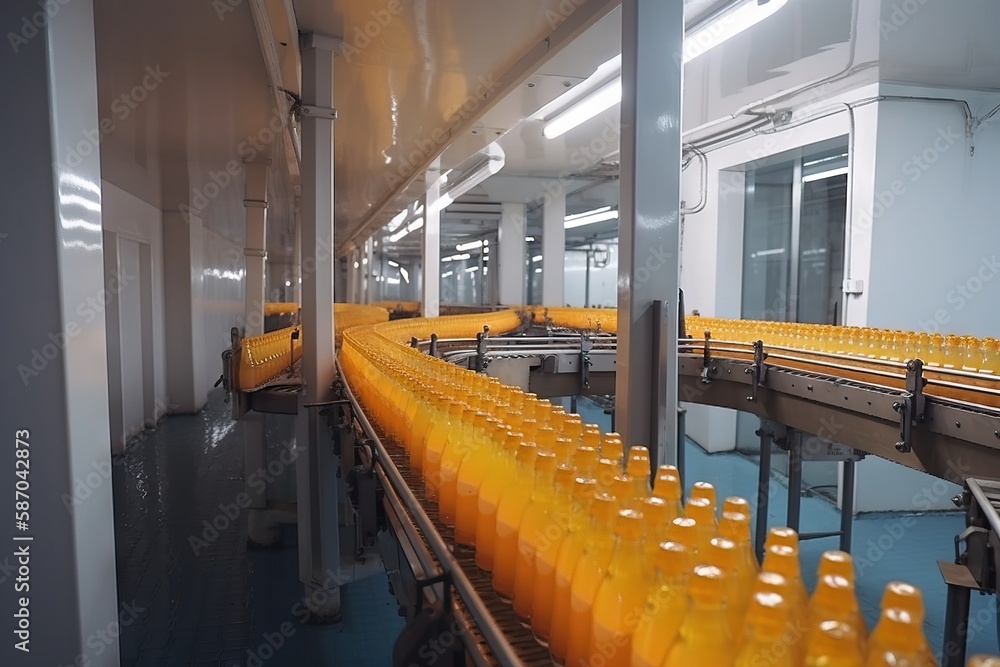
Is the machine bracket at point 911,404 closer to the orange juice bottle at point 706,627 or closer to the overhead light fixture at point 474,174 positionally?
the orange juice bottle at point 706,627

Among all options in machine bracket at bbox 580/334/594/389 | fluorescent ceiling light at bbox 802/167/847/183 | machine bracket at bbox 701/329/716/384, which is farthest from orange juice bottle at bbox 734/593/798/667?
fluorescent ceiling light at bbox 802/167/847/183

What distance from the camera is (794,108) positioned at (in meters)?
6.04

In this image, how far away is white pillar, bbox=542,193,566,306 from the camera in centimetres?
1005

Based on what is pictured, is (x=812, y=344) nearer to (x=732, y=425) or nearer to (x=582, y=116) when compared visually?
(x=582, y=116)

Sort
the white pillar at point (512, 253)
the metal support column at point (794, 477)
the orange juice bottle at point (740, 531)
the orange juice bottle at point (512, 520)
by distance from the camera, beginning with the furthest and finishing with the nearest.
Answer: the white pillar at point (512, 253) → the metal support column at point (794, 477) → the orange juice bottle at point (512, 520) → the orange juice bottle at point (740, 531)

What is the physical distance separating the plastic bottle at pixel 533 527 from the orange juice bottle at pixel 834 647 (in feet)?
1.49

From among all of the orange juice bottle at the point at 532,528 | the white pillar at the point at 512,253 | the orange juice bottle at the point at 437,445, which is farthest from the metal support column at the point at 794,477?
the white pillar at the point at 512,253

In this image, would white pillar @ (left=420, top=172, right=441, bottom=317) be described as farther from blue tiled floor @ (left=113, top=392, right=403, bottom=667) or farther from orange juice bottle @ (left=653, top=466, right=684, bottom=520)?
orange juice bottle @ (left=653, top=466, right=684, bottom=520)

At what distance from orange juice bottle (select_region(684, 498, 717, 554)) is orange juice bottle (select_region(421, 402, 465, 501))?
0.66 m

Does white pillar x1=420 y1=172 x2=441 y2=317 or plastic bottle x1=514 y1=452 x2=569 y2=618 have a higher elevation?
white pillar x1=420 y1=172 x2=441 y2=317

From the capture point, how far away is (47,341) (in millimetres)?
1086

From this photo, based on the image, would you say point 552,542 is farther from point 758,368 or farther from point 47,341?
point 758,368

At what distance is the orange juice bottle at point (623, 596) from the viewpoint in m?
0.71

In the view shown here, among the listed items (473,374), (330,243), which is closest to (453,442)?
(473,374)
